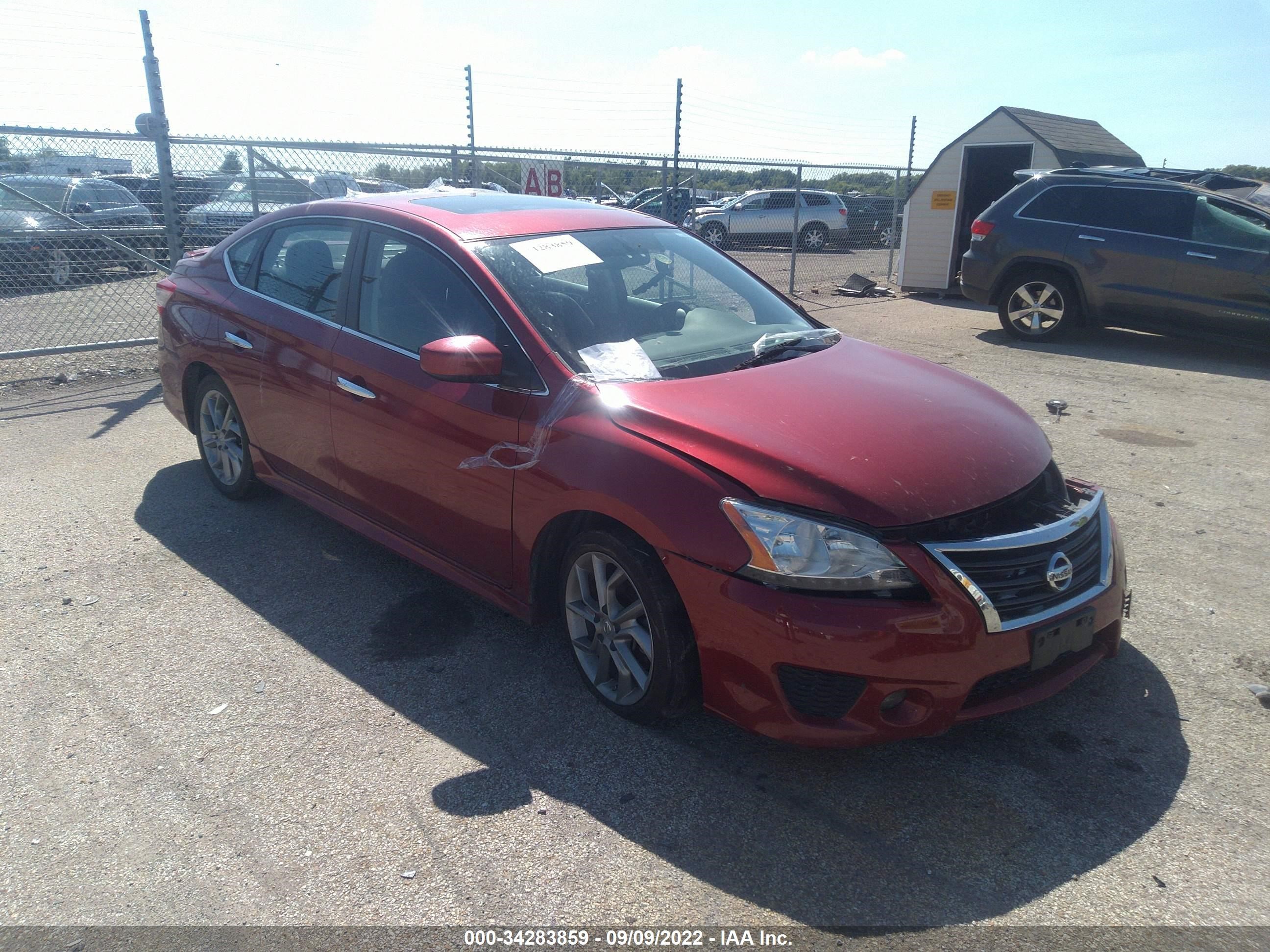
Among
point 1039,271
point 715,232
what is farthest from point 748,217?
point 1039,271

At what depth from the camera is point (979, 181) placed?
14273 mm

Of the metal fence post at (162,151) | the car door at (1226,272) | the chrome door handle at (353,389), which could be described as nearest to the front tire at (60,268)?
the metal fence post at (162,151)

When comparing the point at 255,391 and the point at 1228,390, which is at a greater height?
the point at 255,391

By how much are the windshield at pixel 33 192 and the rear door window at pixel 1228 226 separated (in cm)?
1089

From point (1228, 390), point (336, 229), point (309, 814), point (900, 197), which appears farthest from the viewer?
point (900, 197)

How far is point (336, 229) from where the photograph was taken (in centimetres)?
438

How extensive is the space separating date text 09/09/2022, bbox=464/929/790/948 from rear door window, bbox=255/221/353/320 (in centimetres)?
284

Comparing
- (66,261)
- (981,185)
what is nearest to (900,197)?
(981,185)

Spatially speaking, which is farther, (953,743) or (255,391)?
(255,391)

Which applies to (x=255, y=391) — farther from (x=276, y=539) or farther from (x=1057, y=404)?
(x=1057, y=404)

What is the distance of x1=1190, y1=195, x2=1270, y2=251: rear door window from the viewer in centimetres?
891

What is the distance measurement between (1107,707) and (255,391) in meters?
4.02

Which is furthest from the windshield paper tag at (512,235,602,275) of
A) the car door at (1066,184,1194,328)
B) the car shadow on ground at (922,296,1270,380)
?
the car door at (1066,184,1194,328)

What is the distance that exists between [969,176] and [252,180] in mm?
10105
